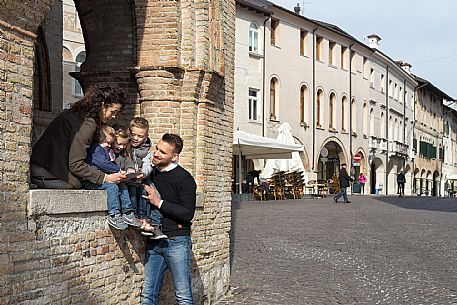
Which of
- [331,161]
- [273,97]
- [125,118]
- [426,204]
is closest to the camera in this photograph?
[125,118]

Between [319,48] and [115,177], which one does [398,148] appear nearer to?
[319,48]

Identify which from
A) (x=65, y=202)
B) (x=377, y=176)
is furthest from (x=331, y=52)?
(x=65, y=202)

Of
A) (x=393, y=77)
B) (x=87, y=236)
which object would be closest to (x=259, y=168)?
(x=393, y=77)

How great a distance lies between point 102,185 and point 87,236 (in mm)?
466

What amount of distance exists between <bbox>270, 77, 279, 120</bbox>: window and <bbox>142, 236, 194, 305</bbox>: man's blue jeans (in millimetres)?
31530

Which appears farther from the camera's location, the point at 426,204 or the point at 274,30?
the point at 274,30

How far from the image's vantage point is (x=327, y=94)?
44.0 m

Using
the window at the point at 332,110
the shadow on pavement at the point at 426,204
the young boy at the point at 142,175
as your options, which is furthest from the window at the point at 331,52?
the young boy at the point at 142,175

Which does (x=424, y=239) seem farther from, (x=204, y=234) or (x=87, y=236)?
(x=87, y=236)

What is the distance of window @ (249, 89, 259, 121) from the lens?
35.9m

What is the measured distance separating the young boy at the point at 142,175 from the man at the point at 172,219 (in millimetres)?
121

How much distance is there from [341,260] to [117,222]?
22.8 feet

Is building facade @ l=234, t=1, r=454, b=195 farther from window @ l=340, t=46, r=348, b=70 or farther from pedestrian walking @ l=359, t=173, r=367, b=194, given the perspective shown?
pedestrian walking @ l=359, t=173, r=367, b=194

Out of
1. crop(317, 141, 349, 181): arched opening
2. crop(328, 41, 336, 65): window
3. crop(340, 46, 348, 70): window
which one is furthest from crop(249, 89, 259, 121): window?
crop(340, 46, 348, 70): window
